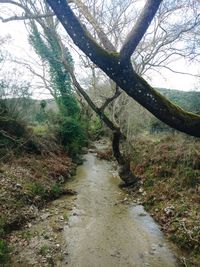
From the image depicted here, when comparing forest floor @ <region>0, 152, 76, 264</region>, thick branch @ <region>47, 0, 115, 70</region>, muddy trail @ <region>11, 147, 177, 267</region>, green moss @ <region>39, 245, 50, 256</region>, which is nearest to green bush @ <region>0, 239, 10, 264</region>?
forest floor @ <region>0, 152, 76, 264</region>

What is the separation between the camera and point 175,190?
960 cm

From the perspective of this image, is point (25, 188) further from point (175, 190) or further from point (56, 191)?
point (175, 190)

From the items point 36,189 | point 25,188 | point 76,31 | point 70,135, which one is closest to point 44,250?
point 25,188

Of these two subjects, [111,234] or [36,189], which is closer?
[111,234]

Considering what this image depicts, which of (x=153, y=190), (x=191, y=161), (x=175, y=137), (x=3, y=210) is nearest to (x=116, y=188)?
(x=153, y=190)

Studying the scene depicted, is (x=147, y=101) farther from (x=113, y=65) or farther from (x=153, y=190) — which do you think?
(x=153, y=190)

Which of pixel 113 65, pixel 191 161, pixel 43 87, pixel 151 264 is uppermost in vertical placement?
pixel 43 87

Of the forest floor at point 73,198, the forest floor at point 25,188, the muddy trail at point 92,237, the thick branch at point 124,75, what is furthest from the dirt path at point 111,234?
the thick branch at point 124,75

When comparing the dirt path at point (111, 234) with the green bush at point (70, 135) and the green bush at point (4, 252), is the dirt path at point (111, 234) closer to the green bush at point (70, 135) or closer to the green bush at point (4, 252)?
the green bush at point (4, 252)

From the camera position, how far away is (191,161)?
10406mm

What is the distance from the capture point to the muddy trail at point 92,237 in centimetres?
614

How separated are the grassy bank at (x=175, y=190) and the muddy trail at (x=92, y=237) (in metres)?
0.39

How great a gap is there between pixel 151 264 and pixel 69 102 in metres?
15.3

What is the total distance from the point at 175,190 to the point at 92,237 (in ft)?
12.1
